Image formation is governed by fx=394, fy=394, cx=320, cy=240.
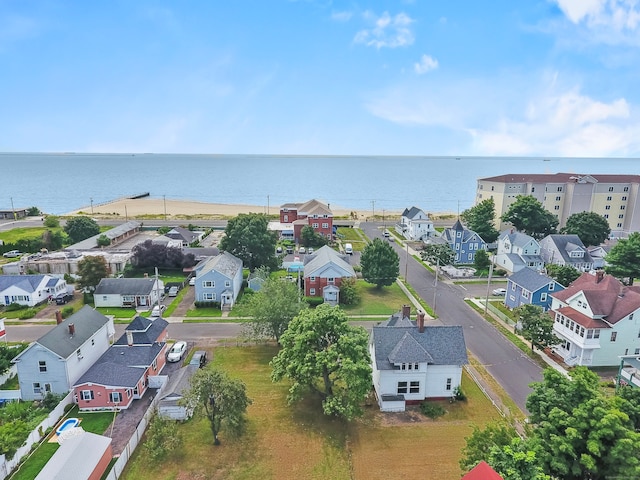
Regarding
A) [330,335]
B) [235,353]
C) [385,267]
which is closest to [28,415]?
[235,353]

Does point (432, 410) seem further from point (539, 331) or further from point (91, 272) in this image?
point (91, 272)

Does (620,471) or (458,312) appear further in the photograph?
(458,312)

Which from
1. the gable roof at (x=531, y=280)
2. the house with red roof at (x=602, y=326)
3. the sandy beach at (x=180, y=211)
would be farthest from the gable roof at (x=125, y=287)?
the sandy beach at (x=180, y=211)

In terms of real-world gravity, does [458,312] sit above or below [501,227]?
below

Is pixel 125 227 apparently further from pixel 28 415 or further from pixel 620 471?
pixel 620 471

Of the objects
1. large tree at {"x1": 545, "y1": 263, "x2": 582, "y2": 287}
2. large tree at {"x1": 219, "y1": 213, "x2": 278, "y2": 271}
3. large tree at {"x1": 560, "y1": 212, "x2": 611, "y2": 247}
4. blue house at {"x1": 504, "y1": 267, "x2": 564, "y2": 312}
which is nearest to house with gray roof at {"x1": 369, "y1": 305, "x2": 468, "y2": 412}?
blue house at {"x1": 504, "y1": 267, "x2": 564, "y2": 312}

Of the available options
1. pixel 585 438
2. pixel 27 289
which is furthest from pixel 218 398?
pixel 27 289
